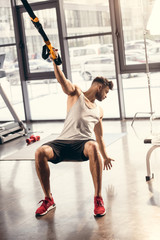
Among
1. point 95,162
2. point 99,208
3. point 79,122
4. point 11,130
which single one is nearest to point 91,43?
point 11,130

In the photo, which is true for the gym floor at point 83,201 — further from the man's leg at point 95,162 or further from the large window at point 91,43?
the large window at point 91,43

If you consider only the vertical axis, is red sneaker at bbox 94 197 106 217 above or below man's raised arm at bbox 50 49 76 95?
below

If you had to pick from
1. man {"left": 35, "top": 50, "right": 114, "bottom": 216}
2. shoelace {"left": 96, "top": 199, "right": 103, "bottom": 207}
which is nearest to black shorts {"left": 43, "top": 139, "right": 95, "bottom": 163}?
man {"left": 35, "top": 50, "right": 114, "bottom": 216}

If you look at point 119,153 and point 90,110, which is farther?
point 119,153

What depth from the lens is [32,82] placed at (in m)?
6.91

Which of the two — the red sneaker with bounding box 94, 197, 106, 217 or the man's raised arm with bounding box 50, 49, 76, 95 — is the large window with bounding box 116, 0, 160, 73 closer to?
the man's raised arm with bounding box 50, 49, 76, 95

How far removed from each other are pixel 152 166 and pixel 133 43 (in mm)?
2731

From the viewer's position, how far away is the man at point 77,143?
2822 millimetres

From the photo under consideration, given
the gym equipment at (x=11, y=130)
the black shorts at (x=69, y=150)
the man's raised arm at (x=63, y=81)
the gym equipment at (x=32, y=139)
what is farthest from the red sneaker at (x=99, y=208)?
the gym equipment at (x=11, y=130)

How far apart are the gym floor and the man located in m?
0.14

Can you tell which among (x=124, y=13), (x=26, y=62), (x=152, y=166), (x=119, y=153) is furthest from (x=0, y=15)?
(x=152, y=166)

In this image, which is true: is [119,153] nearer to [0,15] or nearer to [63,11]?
[63,11]

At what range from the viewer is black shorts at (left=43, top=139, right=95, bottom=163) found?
9.45 feet

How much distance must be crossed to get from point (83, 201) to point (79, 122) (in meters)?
0.61
